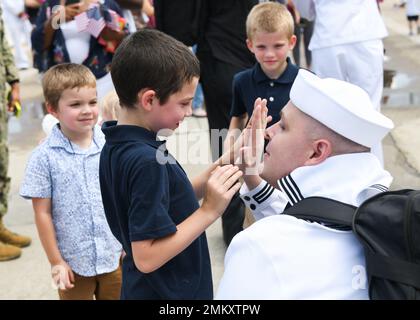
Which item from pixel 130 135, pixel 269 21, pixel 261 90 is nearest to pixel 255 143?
pixel 130 135

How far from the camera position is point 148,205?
6.48 ft

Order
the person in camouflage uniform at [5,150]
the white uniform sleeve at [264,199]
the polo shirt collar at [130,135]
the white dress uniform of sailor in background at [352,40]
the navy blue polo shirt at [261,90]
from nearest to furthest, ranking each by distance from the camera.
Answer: the polo shirt collar at [130,135] → the white uniform sleeve at [264,199] → the navy blue polo shirt at [261,90] → the person in camouflage uniform at [5,150] → the white dress uniform of sailor in background at [352,40]

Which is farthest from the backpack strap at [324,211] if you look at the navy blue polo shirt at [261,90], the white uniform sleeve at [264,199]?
the navy blue polo shirt at [261,90]

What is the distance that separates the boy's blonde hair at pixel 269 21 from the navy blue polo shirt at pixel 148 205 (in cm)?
171

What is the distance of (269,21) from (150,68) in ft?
5.94

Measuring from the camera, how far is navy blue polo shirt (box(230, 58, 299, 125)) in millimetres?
3656

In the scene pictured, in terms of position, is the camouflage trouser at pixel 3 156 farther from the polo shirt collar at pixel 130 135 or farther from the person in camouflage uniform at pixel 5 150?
the polo shirt collar at pixel 130 135

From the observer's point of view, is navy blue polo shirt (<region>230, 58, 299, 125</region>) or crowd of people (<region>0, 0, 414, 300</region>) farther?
navy blue polo shirt (<region>230, 58, 299, 125</region>)

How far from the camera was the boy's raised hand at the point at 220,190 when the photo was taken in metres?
2.04

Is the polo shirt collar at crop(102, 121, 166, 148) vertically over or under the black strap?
over

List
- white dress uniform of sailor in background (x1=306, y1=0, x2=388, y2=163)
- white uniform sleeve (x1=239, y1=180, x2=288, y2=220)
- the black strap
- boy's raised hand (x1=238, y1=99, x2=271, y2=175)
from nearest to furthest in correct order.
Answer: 1. the black strap
2. boy's raised hand (x1=238, y1=99, x2=271, y2=175)
3. white uniform sleeve (x1=239, y1=180, x2=288, y2=220)
4. white dress uniform of sailor in background (x1=306, y1=0, x2=388, y2=163)

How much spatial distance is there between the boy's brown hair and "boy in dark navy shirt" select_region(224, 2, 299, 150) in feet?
5.10

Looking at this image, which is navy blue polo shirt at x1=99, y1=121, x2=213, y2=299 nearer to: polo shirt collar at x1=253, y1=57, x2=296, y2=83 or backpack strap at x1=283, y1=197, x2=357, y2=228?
backpack strap at x1=283, y1=197, x2=357, y2=228

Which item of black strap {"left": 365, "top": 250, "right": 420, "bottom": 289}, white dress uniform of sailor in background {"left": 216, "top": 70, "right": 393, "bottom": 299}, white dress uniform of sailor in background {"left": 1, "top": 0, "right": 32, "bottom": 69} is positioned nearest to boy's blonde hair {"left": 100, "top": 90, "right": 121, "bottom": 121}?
white dress uniform of sailor in background {"left": 216, "top": 70, "right": 393, "bottom": 299}
